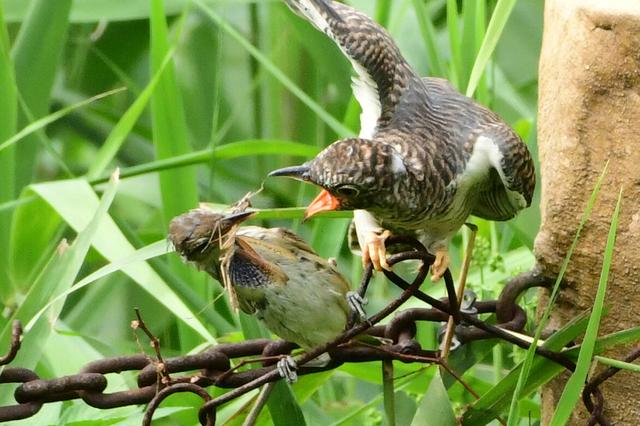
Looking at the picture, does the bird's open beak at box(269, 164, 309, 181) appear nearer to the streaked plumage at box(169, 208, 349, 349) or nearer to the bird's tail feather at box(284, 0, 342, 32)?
the streaked plumage at box(169, 208, 349, 349)

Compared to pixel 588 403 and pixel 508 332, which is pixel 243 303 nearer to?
pixel 508 332

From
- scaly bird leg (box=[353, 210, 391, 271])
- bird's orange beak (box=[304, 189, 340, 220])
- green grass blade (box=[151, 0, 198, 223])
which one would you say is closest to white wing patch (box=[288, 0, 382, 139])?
scaly bird leg (box=[353, 210, 391, 271])

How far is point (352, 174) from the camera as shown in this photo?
158cm

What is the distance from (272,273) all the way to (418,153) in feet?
0.95

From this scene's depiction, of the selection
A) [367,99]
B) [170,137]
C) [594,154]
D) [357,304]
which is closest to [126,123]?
[170,137]

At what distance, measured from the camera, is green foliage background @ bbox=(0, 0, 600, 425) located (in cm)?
181

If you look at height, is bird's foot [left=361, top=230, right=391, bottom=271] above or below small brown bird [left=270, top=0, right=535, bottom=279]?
below

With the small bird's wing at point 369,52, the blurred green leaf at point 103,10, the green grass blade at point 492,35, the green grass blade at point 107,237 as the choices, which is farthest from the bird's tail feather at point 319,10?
the blurred green leaf at point 103,10

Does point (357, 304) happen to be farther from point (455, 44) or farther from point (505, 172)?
point (455, 44)

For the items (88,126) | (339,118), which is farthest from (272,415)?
(88,126)

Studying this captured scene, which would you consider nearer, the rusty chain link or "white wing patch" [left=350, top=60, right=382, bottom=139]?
the rusty chain link

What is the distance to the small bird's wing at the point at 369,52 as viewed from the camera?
1.77 meters

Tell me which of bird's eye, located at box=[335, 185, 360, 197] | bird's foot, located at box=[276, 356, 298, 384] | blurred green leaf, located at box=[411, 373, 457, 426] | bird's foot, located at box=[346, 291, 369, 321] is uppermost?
bird's eye, located at box=[335, 185, 360, 197]

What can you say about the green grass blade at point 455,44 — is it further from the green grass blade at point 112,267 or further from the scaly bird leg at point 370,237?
the green grass blade at point 112,267
